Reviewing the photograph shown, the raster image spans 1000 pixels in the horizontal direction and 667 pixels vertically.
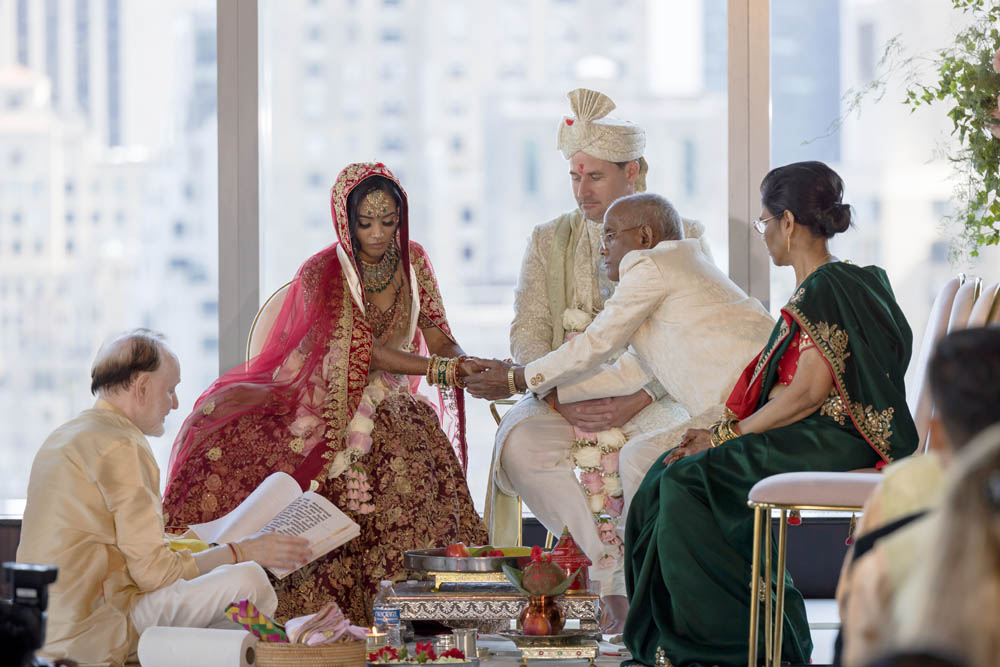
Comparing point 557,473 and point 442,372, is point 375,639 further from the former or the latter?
point 442,372

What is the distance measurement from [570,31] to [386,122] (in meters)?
0.99

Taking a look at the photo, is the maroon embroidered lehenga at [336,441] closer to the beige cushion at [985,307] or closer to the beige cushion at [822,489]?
the beige cushion at [822,489]

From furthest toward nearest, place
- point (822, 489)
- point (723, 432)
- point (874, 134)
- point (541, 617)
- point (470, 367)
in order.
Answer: point (874, 134) < point (470, 367) < point (723, 432) < point (541, 617) < point (822, 489)

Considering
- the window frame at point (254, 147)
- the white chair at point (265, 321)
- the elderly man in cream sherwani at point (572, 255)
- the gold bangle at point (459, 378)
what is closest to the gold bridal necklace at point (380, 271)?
the white chair at point (265, 321)

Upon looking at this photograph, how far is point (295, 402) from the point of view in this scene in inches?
187

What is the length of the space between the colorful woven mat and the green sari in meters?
1.07

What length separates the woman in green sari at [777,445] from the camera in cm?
370

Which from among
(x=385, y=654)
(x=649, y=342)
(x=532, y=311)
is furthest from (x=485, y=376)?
(x=385, y=654)

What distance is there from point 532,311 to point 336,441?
105cm

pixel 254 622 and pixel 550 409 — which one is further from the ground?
pixel 550 409

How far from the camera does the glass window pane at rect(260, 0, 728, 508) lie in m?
6.15

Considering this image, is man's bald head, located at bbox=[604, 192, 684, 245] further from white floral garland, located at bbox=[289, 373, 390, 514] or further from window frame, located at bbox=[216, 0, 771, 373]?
window frame, located at bbox=[216, 0, 771, 373]

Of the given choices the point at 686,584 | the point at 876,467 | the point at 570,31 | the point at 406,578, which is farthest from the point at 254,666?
the point at 570,31

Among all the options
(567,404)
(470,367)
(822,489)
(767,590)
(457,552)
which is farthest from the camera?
→ (470,367)
